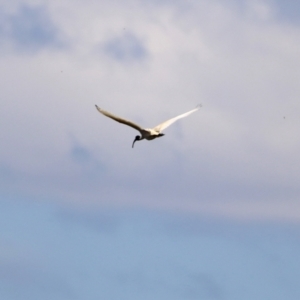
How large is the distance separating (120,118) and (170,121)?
5445 mm

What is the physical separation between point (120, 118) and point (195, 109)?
9.47m

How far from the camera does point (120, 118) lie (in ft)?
374

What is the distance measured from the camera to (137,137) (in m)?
117

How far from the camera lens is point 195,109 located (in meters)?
122

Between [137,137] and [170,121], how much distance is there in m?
2.86

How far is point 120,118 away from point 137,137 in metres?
3.53

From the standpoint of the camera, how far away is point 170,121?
118250mm

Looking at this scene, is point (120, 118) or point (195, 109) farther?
point (195, 109)
